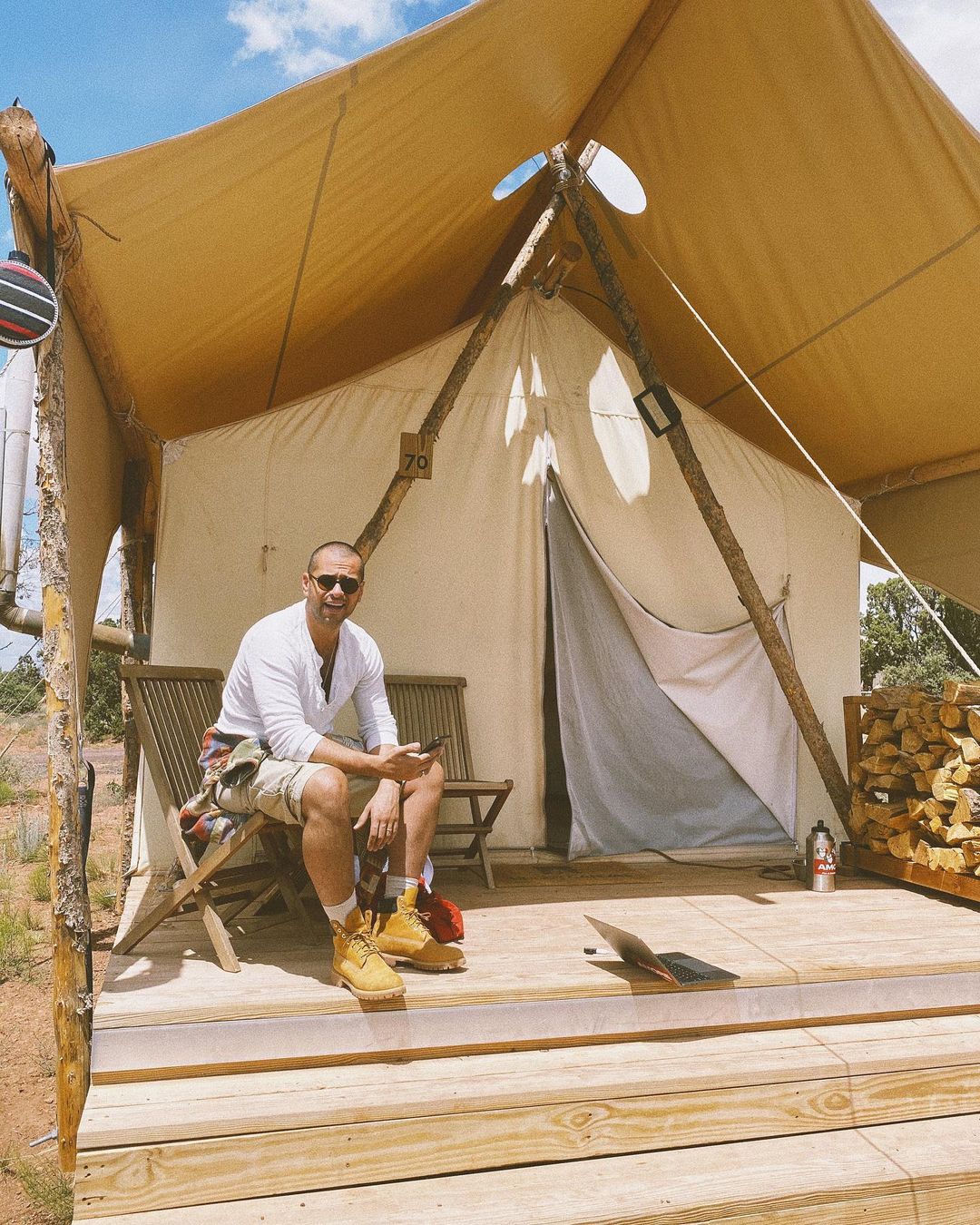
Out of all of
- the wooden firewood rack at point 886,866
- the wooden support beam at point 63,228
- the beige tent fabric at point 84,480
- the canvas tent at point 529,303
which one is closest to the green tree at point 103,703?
the canvas tent at point 529,303

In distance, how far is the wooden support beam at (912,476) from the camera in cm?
467

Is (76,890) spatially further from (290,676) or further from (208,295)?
(208,295)

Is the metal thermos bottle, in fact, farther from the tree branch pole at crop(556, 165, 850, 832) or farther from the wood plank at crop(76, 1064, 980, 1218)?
the wood plank at crop(76, 1064, 980, 1218)

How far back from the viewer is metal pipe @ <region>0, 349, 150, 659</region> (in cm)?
446

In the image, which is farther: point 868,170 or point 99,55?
point 99,55

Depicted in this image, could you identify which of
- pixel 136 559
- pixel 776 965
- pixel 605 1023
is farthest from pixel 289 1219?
pixel 136 559

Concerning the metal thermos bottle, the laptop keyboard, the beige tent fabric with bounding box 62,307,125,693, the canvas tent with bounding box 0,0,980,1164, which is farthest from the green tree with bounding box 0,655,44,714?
the metal thermos bottle

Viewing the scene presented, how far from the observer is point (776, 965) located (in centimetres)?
252

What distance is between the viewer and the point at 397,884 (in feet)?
8.11

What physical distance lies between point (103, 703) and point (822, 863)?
14661mm

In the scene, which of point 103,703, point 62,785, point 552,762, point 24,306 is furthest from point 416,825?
point 103,703

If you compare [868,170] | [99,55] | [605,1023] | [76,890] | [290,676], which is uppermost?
[99,55]

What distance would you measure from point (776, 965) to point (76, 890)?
1923mm

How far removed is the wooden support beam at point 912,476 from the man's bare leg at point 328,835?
388 centimetres
